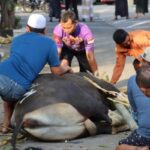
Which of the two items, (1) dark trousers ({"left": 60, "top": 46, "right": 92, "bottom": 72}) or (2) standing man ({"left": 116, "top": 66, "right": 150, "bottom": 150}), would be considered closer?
(2) standing man ({"left": 116, "top": 66, "right": 150, "bottom": 150})

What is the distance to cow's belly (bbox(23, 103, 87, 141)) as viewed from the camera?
21.5 ft

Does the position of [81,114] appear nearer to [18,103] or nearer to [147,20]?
[18,103]

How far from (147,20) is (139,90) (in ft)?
60.6

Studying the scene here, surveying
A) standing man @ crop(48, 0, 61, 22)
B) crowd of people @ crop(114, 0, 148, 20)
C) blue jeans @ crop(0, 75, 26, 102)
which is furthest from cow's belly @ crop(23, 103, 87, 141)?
standing man @ crop(48, 0, 61, 22)

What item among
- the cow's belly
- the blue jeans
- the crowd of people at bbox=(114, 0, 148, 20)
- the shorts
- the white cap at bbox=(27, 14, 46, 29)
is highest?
the white cap at bbox=(27, 14, 46, 29)

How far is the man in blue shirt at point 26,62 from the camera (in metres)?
6.93

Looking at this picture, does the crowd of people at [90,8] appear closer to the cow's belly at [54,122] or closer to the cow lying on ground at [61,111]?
the cow lying on ground at [61,111]

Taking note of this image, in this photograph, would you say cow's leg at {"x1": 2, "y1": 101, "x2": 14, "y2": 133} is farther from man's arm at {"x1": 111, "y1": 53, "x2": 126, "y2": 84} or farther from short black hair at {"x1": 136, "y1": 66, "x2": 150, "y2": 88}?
short black hair at {"x1": 136, "y1": 66, "x2": 150, "y2": 88}

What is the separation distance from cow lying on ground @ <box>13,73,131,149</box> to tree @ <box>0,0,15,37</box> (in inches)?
433

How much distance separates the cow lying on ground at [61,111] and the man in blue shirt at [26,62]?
12 centimetres

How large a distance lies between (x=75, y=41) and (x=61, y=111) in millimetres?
2368

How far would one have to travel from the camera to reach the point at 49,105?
21.8ft

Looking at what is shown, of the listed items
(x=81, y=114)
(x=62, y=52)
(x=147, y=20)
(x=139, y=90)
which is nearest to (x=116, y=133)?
(x=81, y=114)

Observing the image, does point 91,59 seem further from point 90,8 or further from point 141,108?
point 90,8
